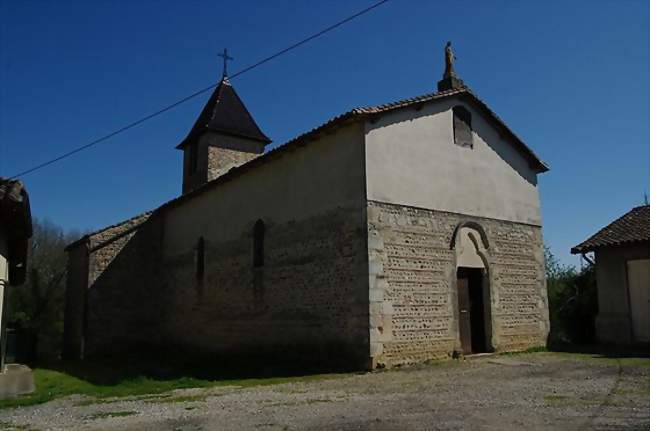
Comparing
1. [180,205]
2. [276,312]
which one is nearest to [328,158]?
[276,312]

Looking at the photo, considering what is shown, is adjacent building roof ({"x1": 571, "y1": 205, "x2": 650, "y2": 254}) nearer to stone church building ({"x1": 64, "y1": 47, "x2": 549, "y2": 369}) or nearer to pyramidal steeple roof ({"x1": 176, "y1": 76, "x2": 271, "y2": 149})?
stone church building ({"x1": 64, "y1": 47, "x2": 549, "y2": 369})

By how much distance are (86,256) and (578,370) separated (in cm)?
1617

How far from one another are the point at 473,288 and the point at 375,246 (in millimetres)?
3762

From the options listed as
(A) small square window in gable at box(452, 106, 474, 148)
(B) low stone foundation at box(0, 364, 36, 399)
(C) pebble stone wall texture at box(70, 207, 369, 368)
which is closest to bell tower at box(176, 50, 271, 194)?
(C) pebble stone wall texture at box(70, 207, 369, 368)

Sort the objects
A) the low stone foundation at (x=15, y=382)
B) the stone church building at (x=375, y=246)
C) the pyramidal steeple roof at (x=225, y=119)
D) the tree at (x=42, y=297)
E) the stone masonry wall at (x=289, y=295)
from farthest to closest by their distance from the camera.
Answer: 1. the tree at (x=42, y=297)
2. the pyramidal steeple roof at (x=225, y=119)
3. the stone church building at (x=375, y=246)
4. the stone masonry wall at (x=289, y=295)
5. the low stone foundation at (x=15, y=382)

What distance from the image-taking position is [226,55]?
2680cm

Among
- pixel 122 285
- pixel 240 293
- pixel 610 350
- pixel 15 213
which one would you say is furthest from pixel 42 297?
pixel 610 350

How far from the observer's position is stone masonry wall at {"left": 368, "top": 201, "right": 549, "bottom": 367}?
11477mm

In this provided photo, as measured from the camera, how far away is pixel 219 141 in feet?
80.8

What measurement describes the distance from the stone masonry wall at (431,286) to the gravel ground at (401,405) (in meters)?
1.04

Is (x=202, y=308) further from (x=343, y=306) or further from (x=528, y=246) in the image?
(x=528, y=246)

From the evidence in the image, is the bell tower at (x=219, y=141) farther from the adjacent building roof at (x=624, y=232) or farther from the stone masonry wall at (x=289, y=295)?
the adjacent building roof at (x=624, y=232)

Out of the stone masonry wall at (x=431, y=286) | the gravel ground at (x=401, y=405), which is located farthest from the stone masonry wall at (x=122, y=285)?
the stone masonry wall at (x=431, y=286)

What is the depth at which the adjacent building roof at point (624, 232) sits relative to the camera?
1485cm
